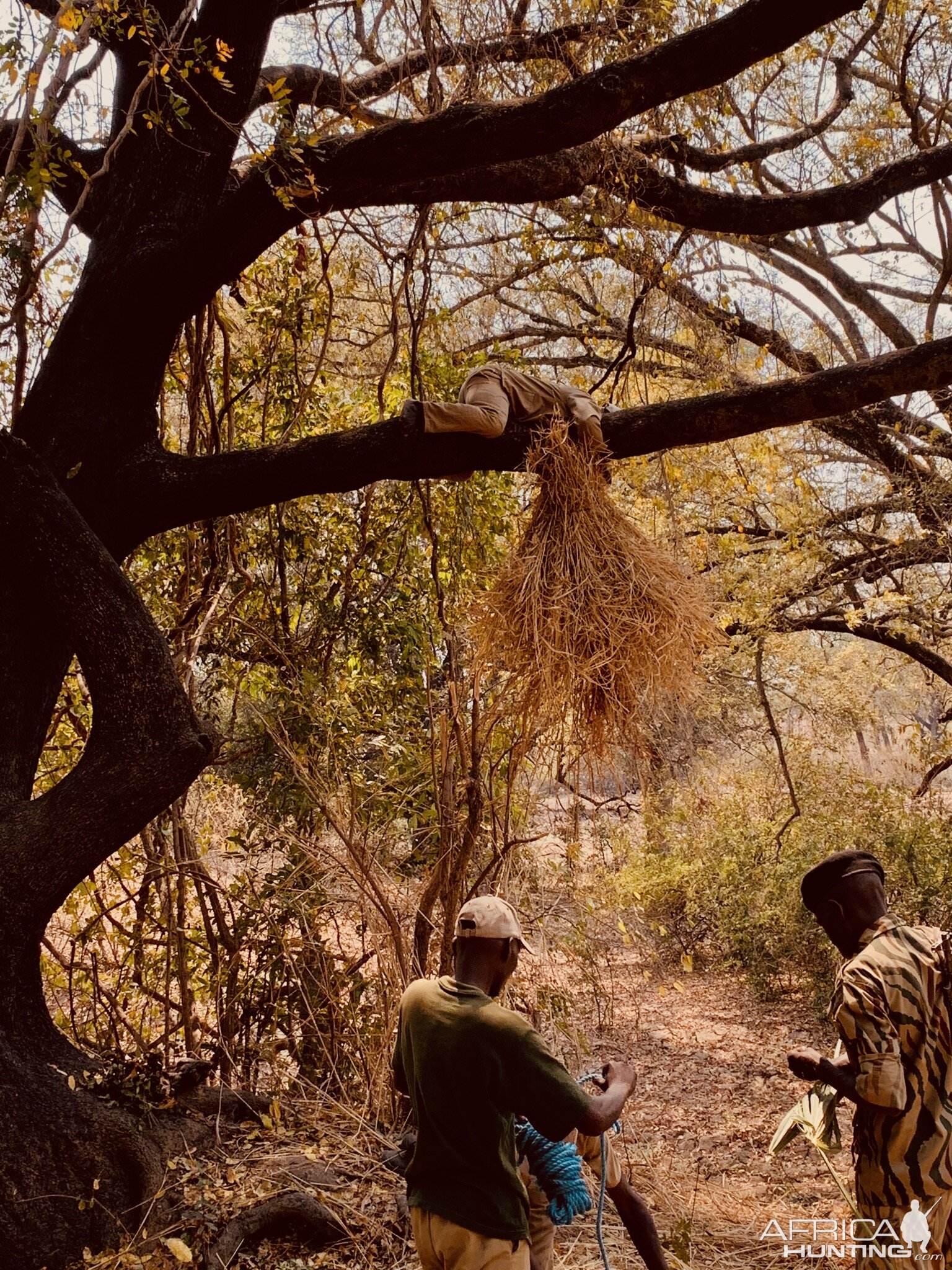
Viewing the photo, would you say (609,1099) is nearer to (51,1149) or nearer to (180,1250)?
(180,1250)

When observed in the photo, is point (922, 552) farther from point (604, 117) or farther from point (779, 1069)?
point (604, 117)

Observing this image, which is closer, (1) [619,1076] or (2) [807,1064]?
(1) [619,1076]

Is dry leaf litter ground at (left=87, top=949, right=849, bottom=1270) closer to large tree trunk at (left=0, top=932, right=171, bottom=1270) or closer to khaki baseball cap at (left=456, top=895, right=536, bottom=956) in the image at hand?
large tree trunk at (left=0, top=932, right=171, bottom=1270)

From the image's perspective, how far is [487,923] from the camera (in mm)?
2400

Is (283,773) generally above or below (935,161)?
below

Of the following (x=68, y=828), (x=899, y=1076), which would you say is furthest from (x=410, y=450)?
(x=899, y=1076)

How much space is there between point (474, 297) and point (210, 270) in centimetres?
383

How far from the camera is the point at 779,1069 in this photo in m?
7.83

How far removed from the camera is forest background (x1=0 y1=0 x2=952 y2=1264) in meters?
4.50

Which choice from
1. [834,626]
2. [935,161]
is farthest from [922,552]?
[935,161]

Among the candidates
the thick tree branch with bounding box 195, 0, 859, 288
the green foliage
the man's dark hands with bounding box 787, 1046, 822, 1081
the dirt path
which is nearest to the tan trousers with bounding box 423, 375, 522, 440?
the thick tree branch with bounding box 195, 0, 859, 288

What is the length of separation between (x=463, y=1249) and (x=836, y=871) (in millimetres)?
1378

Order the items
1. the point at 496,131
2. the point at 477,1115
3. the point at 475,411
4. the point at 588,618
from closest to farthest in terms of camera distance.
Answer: the point at 477,1115 → the point at 496,131 → the point at 588,618 → the point at 475,411

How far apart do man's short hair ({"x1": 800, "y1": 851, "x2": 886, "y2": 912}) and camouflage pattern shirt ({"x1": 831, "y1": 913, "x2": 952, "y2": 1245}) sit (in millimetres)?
217
